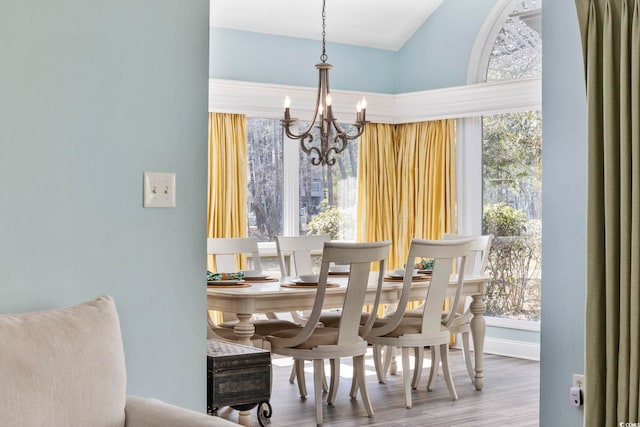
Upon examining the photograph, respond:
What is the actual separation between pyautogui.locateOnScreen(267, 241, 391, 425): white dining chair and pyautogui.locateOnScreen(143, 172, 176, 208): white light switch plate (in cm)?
167

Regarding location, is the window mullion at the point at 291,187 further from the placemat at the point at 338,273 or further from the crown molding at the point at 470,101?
the placemat at the point at 338,273

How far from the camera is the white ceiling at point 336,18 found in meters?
6.53

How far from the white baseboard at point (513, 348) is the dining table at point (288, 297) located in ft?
3.72

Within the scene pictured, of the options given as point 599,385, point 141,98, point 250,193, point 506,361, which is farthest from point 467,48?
point 141,98

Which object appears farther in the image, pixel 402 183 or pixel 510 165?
pixel 402 183

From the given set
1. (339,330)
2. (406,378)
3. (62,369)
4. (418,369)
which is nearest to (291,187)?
(418,369)

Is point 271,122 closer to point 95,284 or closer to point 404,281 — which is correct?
point 404,281

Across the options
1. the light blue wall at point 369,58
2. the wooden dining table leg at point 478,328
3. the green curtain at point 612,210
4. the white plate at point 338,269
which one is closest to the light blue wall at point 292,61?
the light blue wall at point 369,58

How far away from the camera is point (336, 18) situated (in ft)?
22.9

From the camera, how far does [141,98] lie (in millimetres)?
2656

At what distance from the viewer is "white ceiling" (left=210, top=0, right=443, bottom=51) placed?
6527 mm

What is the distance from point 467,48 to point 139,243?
4875mm

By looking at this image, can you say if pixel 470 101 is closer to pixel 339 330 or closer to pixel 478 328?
pixel 478 328

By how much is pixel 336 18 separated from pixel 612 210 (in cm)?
427
